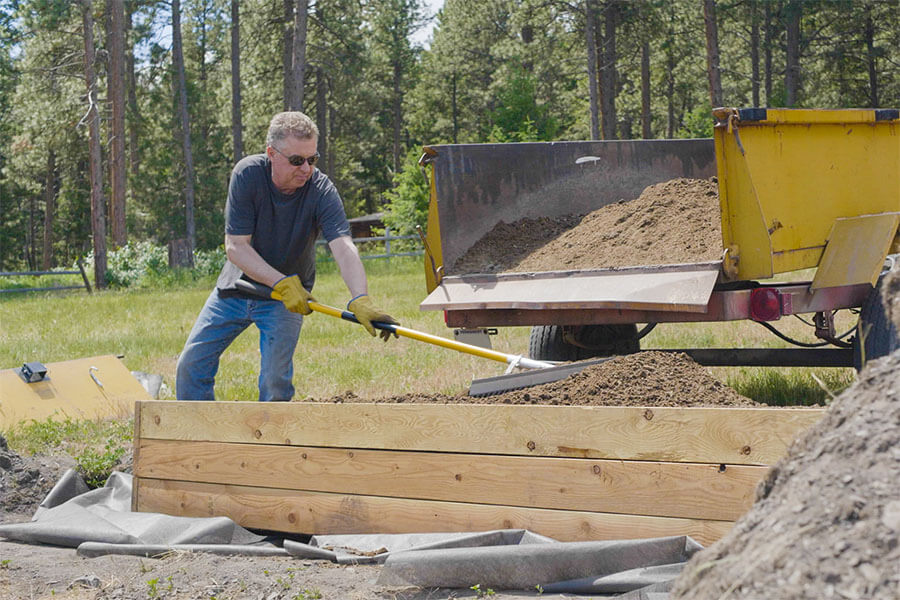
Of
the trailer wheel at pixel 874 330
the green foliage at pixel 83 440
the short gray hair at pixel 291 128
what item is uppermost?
the short gray hair at pixel 291 128

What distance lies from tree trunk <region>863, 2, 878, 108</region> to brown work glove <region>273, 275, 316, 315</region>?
1393 inches

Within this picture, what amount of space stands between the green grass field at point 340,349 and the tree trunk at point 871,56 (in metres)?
26.0

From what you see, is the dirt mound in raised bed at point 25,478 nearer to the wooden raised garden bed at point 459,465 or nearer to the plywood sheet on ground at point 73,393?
the wooden raised garden bed at point 459,465

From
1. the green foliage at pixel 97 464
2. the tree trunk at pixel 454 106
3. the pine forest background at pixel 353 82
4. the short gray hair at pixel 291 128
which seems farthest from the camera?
the tree trunk at pixel 454 106

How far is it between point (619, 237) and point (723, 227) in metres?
1.02

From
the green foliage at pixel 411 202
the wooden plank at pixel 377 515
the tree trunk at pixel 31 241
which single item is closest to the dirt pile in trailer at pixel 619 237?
the wooden plank at pixel 377 515

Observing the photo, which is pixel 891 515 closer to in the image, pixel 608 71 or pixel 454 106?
pixel 608 71

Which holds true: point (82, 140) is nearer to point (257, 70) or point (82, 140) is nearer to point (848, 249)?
point (257, 70)

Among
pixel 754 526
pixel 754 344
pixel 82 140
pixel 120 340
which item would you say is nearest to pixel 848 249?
pixel 754 344

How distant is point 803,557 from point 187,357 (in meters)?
4.12

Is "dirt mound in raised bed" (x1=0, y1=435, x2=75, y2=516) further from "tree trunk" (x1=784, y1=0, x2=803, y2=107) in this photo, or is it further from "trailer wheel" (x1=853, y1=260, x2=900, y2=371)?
"tree trunk" (x1=784, y1=0, x2=803, y2=107)

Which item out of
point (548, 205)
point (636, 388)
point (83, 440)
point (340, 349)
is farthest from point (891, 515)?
point (340, 349)

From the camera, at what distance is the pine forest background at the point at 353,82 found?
30.1 meters

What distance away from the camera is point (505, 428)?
13.1 ft
